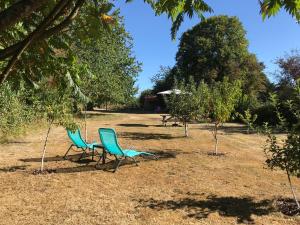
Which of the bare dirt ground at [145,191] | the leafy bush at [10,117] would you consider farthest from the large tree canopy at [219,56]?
the bare dirt ground at [145,191]

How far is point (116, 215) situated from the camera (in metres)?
6.46

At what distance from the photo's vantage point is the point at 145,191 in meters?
8.11

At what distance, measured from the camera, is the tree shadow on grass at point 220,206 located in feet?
21.7

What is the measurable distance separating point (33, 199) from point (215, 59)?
Result: 4555cm

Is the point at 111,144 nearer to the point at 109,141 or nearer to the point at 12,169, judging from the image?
the point at 109,141

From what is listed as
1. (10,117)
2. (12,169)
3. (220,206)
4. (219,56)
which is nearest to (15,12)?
(220,206)

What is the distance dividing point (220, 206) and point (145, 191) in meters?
1.67

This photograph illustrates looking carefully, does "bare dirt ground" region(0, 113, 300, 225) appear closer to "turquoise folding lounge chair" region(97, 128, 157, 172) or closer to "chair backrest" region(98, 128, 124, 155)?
"turquoise folding lounge chair" region(97, 128, 157, 172)

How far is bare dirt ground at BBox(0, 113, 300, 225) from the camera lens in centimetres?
642

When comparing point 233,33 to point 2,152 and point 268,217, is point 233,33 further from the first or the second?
point 268,217

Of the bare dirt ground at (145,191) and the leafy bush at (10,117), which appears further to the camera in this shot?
the leafy bush at (10,117)

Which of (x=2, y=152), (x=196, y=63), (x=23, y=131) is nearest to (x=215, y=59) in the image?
(x=196, y=63)

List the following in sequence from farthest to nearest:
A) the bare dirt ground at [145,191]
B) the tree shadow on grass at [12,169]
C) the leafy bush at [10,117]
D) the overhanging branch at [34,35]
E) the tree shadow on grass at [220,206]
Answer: the leafy bush at [10,117] → the tree shadow on grass at [12,169] → the tree shadow on grass at [220,206] → the bare dirt ground at [145,191] → the overhanging branch at [34,35]

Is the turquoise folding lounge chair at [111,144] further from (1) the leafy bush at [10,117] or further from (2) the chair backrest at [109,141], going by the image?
(1) the leafy bush at [10,117]
